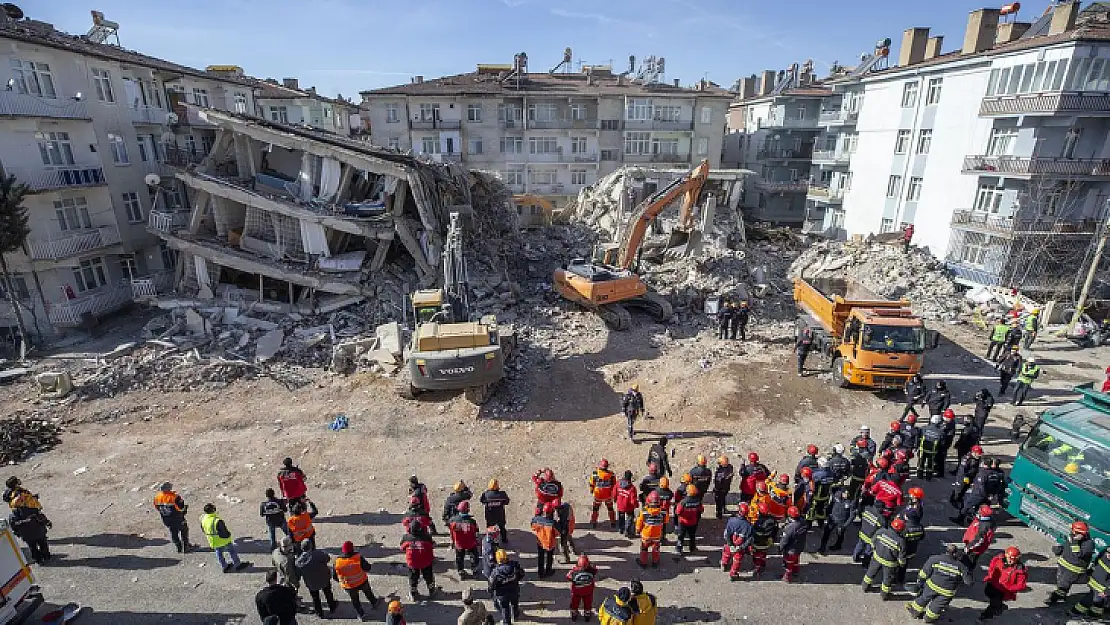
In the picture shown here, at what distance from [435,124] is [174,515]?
32872 millimetres

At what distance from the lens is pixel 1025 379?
14.2m

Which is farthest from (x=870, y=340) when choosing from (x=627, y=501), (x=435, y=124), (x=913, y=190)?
(x=435, y=124)

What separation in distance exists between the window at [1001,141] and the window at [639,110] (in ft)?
68.4

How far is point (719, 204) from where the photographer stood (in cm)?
3123

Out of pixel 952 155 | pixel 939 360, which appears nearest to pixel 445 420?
pixel 939 360

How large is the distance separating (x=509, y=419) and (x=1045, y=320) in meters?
23.0

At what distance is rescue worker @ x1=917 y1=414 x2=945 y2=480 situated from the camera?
434 inches

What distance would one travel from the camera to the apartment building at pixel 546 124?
3706 centimetres

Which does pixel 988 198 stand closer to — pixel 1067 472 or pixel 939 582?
pixel 1067 472

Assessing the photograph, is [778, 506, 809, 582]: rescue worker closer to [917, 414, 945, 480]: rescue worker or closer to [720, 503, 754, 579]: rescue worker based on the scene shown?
[720, 503, 754, 579]: rescue worker

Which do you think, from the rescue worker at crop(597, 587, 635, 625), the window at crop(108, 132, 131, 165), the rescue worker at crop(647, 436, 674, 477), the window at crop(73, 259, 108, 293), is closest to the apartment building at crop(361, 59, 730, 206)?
the window at crop(108, 132, 131, 165)

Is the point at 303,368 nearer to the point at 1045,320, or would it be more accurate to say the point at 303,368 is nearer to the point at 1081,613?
the point at 1081,613

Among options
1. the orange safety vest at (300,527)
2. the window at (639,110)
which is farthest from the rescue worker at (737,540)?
the window at (639,110)

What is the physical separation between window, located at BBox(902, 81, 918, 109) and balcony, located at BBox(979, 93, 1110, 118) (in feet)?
19.9
